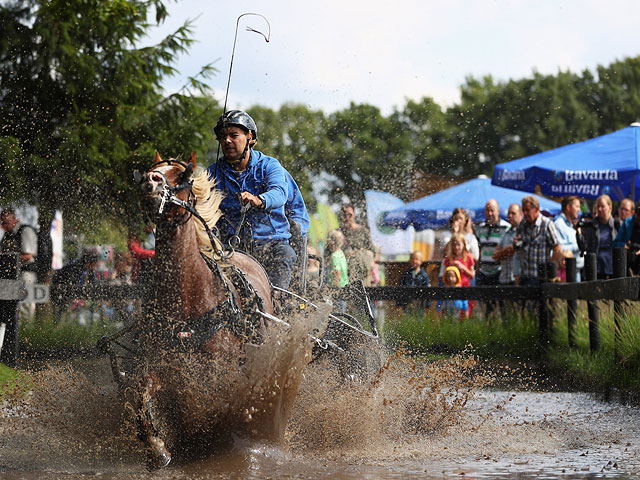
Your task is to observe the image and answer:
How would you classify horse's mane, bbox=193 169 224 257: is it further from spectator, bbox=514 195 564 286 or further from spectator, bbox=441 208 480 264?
spectator, bbox=441 208 480 264

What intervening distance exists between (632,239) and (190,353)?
27.1ft

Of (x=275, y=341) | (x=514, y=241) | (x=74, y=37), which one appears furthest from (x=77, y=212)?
(x=275, y=341)

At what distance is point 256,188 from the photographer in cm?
741

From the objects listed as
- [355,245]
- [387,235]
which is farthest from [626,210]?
[387,235]

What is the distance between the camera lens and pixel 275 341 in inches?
240

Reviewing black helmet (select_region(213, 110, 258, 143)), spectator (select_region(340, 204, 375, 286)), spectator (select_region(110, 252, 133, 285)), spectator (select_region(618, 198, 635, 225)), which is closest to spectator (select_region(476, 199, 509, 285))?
spectator (select_region(340, 204, 375, 286))

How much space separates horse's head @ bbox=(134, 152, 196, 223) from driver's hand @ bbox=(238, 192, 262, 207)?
23.5 inches

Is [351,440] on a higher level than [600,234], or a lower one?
lower

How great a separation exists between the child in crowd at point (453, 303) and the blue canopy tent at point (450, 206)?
7688 mm

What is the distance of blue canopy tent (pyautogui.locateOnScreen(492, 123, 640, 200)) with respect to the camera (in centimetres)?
1549

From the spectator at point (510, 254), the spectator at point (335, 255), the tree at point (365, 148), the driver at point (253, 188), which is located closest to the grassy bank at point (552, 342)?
the spectator at point (510, 254)

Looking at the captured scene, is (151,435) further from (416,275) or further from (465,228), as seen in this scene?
(416,275)

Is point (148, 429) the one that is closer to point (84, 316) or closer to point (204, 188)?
point (204, 188)

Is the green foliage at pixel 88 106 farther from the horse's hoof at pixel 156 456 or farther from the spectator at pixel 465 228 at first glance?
the horse's hoof at pixel 156 456
